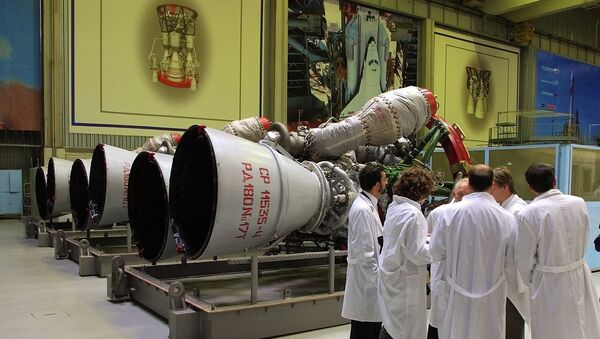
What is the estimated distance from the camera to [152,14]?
13859 millimetres

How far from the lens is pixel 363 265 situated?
142 inches

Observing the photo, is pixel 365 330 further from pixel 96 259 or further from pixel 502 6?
pixel 502 6

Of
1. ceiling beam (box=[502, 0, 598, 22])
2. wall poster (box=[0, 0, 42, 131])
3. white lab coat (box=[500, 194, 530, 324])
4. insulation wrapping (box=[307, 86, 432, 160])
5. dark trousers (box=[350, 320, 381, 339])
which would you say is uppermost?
ceiling beam (box=[502, 0, 598, 22])

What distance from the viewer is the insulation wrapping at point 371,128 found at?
228 inches

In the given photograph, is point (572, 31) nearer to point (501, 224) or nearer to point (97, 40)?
point (97, 40)

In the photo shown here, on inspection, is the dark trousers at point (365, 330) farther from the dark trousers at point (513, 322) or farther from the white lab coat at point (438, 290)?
the dark trousers at point (513, 322)

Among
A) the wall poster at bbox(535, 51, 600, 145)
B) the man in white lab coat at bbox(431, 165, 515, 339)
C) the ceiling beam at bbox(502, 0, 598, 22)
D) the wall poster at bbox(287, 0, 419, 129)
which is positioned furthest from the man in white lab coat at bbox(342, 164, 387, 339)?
the wall poster at bbox(535, 51, 600, 145)

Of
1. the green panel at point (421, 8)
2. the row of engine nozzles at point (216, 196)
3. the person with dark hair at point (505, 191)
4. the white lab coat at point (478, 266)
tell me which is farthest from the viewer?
the green panel at point (421, 8)

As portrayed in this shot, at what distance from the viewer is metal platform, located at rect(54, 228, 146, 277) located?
7047 millimetres

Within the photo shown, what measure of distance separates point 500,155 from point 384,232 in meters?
6.57

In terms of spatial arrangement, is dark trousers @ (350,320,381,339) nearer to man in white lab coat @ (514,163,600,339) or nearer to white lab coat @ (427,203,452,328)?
white lab coat @ (427,203,452,328)

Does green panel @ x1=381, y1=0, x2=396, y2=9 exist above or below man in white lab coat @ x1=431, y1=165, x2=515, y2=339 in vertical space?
above

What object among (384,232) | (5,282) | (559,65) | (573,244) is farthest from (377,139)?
(559,65)

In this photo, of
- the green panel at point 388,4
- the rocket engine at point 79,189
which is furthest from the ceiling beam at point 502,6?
the rocket engine at point 79,189
